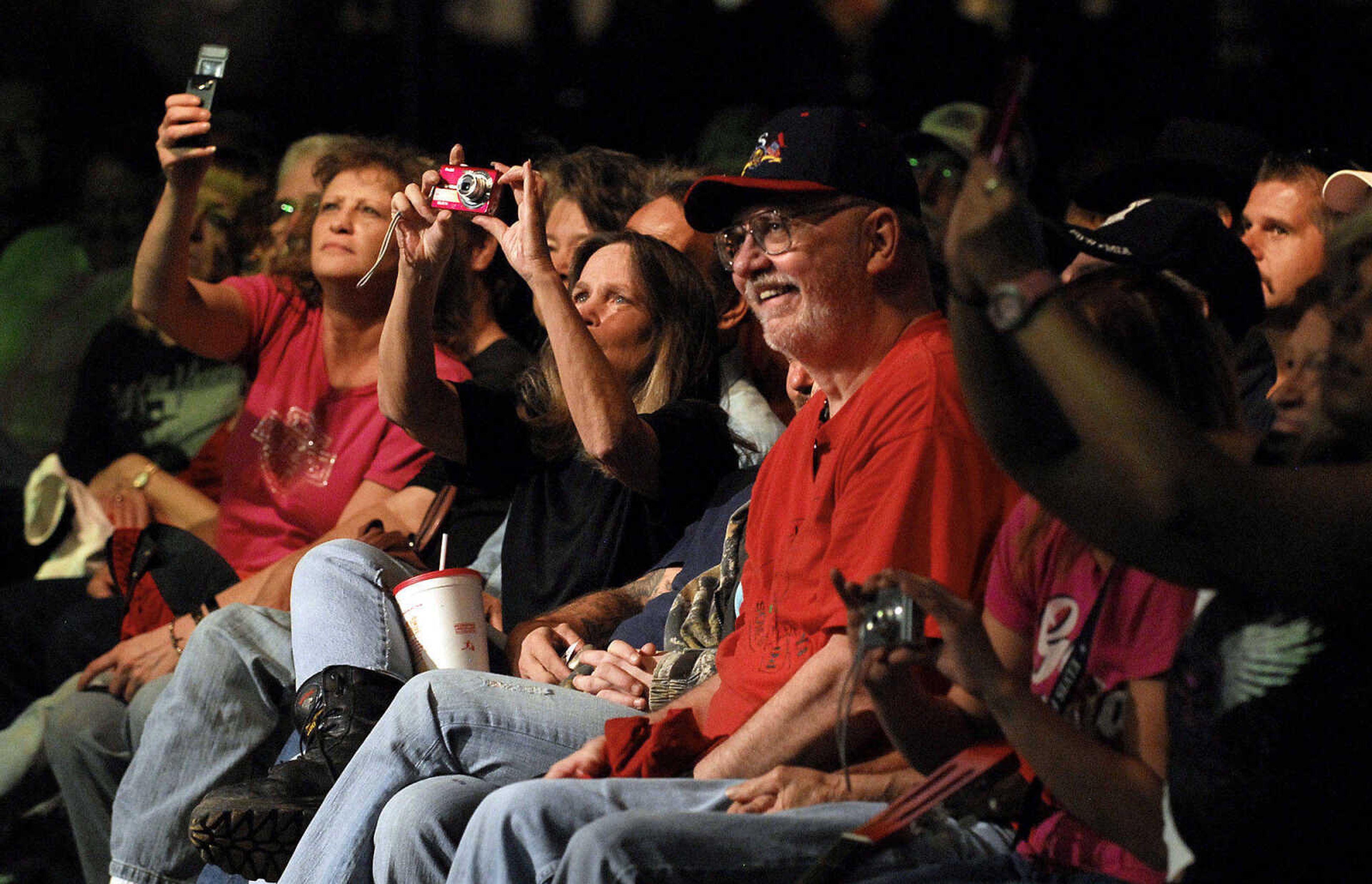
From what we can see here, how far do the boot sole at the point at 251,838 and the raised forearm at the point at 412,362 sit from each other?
80 cm

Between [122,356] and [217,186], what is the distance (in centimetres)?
60

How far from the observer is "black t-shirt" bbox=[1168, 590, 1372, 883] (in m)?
1.06

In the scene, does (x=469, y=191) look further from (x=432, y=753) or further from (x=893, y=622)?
(x=893, y=622)

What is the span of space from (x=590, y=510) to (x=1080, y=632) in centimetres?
146

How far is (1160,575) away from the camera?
1.12 metres

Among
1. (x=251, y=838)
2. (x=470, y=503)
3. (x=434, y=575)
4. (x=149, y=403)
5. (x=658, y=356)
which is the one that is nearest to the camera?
(x=251, y=838)

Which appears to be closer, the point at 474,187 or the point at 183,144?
the point at 474,187

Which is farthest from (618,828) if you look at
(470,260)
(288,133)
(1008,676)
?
(288,133)

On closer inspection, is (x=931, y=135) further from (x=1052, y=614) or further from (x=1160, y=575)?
(x=1160, y=575)

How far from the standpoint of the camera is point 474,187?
8.19ft

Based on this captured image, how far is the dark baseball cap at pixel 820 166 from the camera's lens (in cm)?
189

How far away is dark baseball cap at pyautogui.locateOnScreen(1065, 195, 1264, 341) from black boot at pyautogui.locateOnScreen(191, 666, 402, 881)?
1.32 meters

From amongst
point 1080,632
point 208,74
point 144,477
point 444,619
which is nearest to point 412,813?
point 444,619

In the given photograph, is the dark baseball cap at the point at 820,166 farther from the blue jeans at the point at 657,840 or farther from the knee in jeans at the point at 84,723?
the knee in jeans at the point at 84,723
